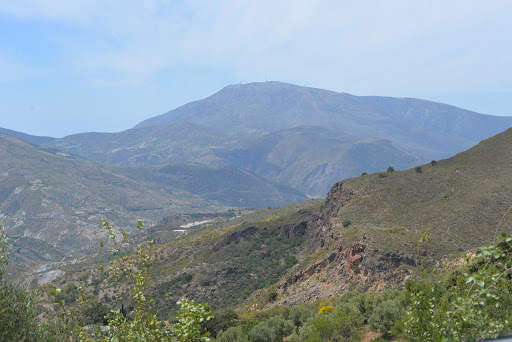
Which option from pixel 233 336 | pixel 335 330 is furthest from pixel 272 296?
pixel 335 330

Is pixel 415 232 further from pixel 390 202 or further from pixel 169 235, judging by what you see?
pixel 169 235

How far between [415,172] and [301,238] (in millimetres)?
22400

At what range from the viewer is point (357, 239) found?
41.5 m

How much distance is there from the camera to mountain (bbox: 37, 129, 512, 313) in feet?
126

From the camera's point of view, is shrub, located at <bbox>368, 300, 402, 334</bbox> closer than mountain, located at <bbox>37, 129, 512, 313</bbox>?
Yes

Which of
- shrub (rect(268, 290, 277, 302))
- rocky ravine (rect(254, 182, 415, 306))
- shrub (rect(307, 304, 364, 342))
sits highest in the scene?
shrub (rect(307, 304, 364, 342))

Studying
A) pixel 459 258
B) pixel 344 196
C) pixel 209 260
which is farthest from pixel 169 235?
pixel 459 258

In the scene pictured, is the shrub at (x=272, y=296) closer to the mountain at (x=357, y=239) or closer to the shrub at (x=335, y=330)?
the mountain at (x=357, y=239)

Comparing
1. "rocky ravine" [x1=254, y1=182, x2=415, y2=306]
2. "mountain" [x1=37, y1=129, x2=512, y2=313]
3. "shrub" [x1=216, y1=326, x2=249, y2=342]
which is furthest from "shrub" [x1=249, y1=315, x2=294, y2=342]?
"rocky ravine" [x1=254, y1=182, x2=415, y2=306]

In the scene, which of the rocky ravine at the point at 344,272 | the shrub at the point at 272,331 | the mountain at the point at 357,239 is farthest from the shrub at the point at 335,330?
the rocky ravine at the point at 344,272

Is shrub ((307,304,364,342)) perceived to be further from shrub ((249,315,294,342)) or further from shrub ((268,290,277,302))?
shrub ((268,290,277,302))

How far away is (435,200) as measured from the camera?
164 ft

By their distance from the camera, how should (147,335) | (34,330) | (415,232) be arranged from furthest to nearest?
(415,232)
(34,330)
(147,335)

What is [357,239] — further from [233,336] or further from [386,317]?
[386,317]
